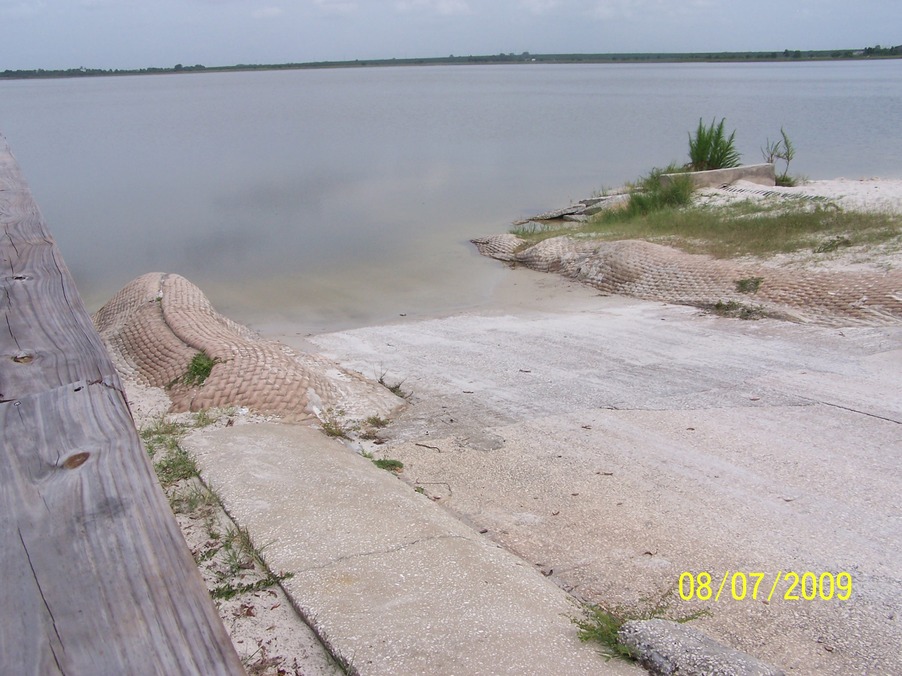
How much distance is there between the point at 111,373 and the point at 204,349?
4.66 m

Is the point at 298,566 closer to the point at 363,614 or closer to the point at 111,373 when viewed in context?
the point at 363,614

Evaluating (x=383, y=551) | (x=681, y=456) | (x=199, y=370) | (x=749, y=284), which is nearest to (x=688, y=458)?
(x=681, y=456)

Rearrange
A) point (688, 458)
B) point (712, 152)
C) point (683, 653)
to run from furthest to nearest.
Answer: point (712, 152) < point (688, 458) < point (683, 653)

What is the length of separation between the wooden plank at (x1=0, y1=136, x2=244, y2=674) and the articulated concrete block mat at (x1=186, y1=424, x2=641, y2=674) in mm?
1371

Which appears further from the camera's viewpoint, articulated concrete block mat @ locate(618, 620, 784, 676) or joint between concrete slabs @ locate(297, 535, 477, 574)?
joint between concrete slabs @ locate(297, 535, 477, 574)

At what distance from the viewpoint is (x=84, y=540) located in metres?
0.99

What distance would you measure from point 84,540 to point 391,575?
76.7 inches

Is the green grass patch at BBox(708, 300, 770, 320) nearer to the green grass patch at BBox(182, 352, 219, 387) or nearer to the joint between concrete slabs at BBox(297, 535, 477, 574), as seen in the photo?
the green grass patch at BBox(182, 352, 219, 387)

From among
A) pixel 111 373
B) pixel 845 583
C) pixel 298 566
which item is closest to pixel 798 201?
pixel 845 583

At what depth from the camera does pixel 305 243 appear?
49.6ft

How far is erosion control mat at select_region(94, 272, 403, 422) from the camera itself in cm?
509

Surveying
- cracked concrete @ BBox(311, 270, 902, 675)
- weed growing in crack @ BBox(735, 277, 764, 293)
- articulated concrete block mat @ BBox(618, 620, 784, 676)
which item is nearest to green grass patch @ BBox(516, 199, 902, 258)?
weed growing in crack @ BBox(735, 277, 764, 293)

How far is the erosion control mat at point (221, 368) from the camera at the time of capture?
16.7ft

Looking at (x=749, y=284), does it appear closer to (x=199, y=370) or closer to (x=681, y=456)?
(x=681, y=456)
